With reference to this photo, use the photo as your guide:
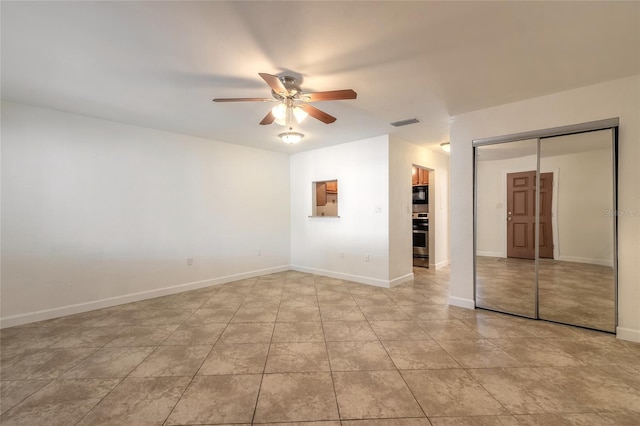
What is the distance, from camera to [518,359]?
226 centimetres

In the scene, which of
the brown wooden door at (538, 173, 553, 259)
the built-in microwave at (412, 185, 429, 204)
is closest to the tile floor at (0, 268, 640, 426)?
the brown wooden door at (538, 173, 553, 259)

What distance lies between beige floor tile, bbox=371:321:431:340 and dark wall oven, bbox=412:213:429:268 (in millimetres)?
3289

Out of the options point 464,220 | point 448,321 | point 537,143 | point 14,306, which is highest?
point 537,143

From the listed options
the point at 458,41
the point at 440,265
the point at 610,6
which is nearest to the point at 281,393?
the point at 458,41

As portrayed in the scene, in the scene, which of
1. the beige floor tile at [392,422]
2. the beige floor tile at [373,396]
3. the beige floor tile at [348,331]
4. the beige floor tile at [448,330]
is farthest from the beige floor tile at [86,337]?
the beige floor tile at [448,330]

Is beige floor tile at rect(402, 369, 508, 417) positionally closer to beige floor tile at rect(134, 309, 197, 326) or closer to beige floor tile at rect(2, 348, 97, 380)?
beige floor tile at rect(134, 309, 197, 326)

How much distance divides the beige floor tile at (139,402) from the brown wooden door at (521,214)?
387cm

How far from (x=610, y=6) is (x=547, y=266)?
259cm

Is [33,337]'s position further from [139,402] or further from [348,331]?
[348,331]

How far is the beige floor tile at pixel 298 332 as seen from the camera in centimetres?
265

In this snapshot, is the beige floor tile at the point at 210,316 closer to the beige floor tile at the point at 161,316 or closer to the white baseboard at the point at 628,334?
the beige floor tile at the point at 161,316

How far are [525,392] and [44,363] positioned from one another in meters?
3.77

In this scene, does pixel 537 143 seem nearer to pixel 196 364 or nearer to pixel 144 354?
pixel 196 364

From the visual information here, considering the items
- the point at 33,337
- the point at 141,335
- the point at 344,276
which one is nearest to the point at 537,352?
the point at 344,276
